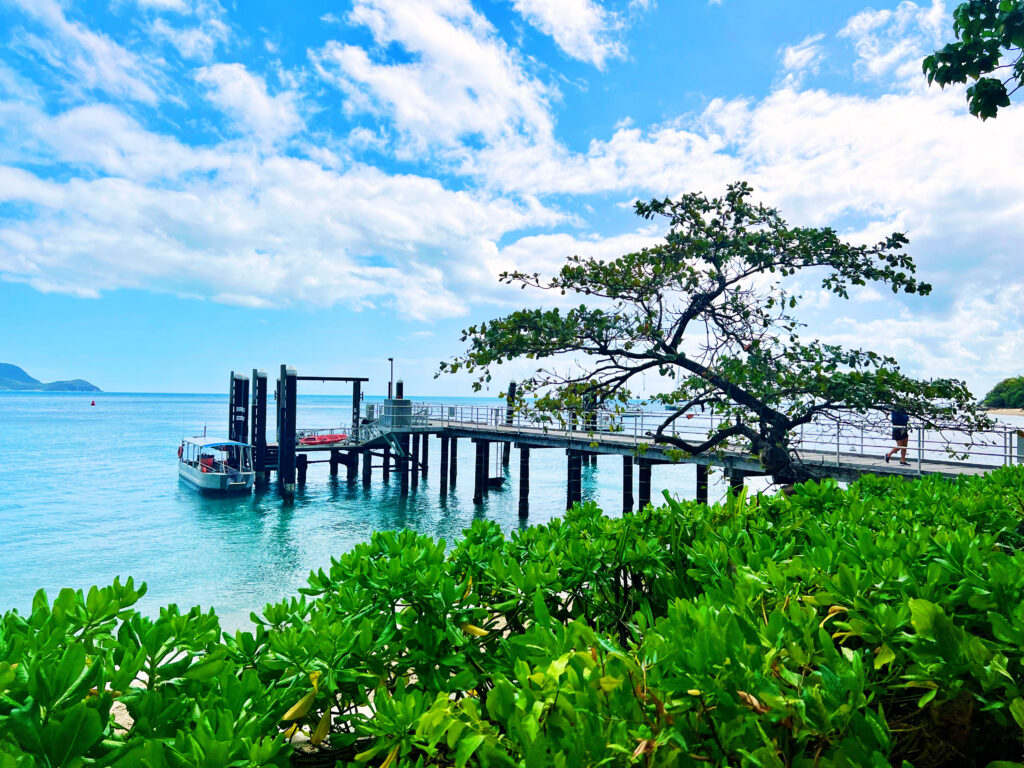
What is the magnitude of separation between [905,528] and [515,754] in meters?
2.65

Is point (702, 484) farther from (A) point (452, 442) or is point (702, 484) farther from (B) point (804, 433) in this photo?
(A) point (452, 442)

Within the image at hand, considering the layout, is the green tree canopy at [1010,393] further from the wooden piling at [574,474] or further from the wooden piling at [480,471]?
the wooden piling at [480,471]

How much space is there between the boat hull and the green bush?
1065 inches

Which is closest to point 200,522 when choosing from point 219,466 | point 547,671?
point 219,466

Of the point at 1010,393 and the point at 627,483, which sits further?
the point at 1010,393

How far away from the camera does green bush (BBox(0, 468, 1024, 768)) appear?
Result: 1247 mm

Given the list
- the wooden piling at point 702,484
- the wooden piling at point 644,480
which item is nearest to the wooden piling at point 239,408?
the wooden piling at point 644,480

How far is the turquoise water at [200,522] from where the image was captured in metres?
15.9

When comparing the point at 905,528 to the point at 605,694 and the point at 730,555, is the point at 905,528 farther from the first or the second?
the point at 605,694

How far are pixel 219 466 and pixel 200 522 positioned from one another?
5.08 meters

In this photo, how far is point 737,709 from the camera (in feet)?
4.26

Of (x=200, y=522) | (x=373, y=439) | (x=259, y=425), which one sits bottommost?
(x=200, y=522)

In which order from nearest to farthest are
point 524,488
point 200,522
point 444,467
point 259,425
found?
point 200,522 → point 524,488 → point 444,467 → point 259,425

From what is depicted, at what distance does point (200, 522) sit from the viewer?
22984mm
